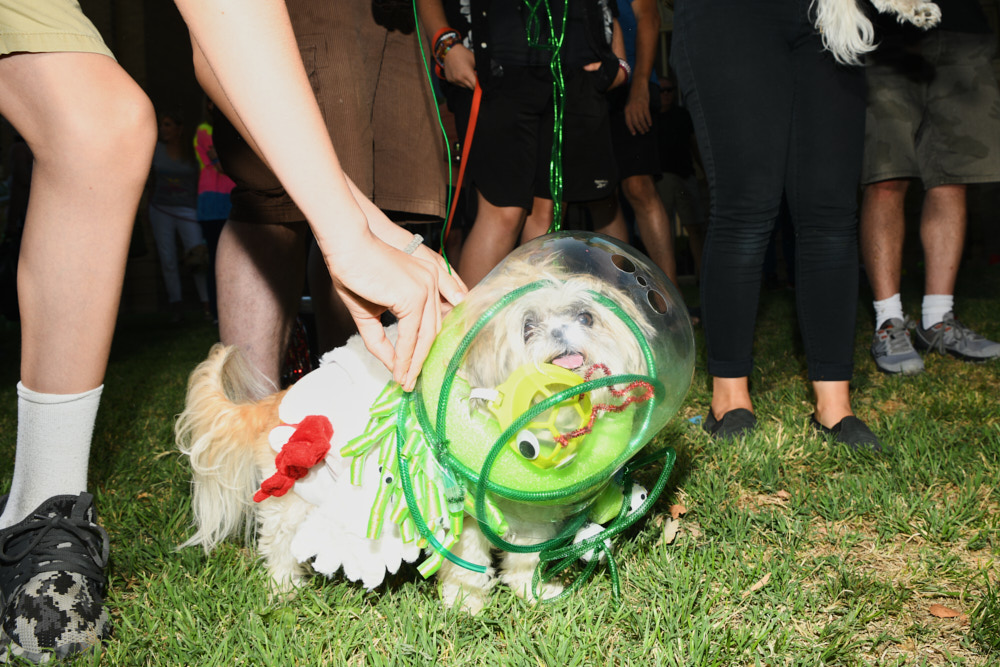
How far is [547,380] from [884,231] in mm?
2983

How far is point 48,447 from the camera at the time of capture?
1581mm

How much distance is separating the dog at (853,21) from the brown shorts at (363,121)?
126 cm

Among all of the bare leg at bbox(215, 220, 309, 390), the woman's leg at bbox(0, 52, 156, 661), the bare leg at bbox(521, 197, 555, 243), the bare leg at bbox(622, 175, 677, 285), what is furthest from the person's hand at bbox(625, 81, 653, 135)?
the woman's leg at bbox(0, 52, 156, 661)

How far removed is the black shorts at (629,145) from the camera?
418 cm

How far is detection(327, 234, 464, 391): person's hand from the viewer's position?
1.13m

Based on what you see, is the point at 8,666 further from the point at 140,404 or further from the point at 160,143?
the point at 160,143

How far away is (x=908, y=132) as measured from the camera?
337 centimetres

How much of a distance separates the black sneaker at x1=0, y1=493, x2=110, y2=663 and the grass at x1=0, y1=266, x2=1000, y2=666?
8 centimetres

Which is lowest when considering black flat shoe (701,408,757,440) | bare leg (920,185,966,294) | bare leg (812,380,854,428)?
bare leg (920,185,966,294)

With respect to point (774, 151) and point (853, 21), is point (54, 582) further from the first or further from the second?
point (853, 21)

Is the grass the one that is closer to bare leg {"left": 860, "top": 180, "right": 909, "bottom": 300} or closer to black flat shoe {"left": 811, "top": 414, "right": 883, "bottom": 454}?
black flat shoe {"left": 811, "top": 414, "right": 883, "bottom": 454}

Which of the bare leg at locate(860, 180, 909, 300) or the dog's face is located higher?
the dog's face

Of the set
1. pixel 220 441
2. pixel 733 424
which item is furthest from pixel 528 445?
pixel 733 424

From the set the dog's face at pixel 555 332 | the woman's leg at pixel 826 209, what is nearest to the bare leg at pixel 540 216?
the woman's leg at pixel 826 209
